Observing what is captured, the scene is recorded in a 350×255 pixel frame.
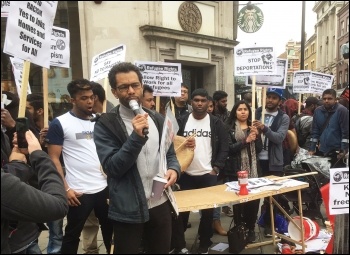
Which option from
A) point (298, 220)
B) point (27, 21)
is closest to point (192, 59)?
point (298, 220)

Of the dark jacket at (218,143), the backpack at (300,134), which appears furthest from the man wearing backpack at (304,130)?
the dark jacket at (218,143)

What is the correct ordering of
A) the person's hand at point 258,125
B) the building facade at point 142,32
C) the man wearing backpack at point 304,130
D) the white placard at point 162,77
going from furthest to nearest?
the building facade at point 142,32
the man wearing backpack at point 304,130
the white placard at point 162,77
the person's hand at point 258,125

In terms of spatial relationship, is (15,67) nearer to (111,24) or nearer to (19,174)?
(19,174)

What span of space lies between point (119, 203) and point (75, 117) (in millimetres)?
1288

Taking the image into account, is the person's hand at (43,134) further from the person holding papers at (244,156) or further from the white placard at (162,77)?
the person holding papers at (244,156)

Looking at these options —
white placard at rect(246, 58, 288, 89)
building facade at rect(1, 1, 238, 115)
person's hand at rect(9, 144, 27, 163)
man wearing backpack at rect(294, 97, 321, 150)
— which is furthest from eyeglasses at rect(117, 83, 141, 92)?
building facade at rect(1, 1, 238, 115)

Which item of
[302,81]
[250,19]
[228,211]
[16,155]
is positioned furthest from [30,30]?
[250,19]

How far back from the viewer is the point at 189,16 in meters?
7.41

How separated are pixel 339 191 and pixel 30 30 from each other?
8.27ft

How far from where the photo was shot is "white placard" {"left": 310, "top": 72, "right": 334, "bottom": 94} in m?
7.23

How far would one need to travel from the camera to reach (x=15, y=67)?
13.0 feet

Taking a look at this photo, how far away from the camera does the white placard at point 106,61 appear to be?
4.38 meters

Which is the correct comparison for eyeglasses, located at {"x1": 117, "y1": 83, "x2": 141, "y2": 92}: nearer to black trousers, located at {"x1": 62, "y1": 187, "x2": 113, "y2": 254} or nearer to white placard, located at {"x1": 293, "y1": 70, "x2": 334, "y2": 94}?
black trousers, located at {"x1": 62, "y1": 187, "x2": 113, "y2": 254}

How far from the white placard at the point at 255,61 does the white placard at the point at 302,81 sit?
2.97 meters
